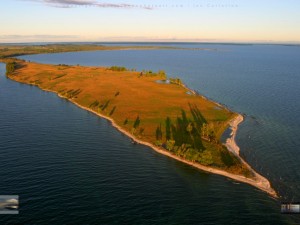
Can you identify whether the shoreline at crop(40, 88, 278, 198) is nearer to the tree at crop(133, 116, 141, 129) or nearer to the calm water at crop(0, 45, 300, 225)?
the calm water at crop(0, 45, 300, 225)

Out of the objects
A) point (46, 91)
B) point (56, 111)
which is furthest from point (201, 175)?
point (46, 91)

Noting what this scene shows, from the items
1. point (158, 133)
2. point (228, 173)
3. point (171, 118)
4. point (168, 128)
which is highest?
point (171, 118)

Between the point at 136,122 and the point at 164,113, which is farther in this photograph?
the point at 164,113

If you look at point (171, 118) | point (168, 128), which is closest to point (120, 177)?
point (168, 128)

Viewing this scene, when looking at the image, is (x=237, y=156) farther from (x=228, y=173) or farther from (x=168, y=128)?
(x=168, y=128)

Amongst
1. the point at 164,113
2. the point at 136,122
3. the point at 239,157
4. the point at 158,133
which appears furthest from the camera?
the point at 164,113

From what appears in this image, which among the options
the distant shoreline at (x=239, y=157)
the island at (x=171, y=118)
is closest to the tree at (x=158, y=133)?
the island at (x=171, y=118)

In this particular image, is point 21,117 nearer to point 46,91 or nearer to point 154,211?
point 46,91

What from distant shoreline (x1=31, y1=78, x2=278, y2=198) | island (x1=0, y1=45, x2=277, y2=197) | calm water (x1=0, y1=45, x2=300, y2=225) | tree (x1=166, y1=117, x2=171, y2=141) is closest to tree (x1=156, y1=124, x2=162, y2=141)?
island (x1=0, y1=45, x2=277, y2=197)
